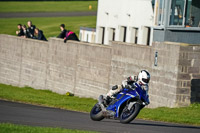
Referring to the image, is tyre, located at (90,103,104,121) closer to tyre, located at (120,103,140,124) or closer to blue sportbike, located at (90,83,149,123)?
blue sportbike, located at (90,83,149,123)

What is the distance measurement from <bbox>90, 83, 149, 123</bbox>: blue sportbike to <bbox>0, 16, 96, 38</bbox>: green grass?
39841mm

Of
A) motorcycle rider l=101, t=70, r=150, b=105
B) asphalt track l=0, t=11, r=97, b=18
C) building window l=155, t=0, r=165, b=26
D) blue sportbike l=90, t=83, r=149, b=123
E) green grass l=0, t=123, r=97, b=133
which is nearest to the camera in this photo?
green grass l=0, t=123, r=97, b=133

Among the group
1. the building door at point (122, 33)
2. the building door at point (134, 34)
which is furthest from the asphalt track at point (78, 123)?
the building door at point (122, 33)

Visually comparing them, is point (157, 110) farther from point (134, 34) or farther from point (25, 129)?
point (134, 34)

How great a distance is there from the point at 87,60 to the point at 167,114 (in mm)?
8664

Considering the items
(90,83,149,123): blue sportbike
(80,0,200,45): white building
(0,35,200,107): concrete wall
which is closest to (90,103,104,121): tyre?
(90,83,149,123): blue sportbike

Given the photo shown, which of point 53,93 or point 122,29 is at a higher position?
point 122,29

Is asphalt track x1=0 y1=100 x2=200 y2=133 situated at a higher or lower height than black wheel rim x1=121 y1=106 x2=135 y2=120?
lower

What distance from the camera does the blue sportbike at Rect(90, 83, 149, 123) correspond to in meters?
14.9

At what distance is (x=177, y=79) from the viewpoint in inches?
825

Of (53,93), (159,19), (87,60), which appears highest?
(159,19)

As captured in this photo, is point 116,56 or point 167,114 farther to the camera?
point 116,56

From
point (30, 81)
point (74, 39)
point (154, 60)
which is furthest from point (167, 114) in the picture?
point (30, 81)

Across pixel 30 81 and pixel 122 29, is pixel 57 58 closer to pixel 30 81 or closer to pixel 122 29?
pixel 30 81
